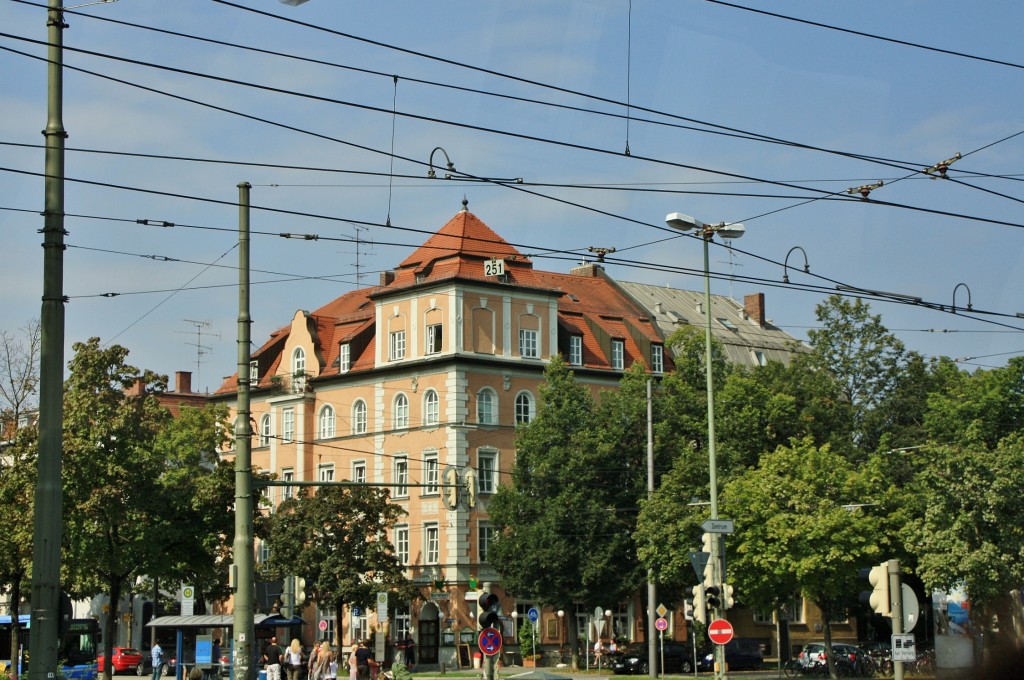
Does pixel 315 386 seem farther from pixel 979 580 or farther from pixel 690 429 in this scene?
pixel 979 580

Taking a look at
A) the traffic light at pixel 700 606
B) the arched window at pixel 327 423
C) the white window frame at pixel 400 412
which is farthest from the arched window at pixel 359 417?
the traffic light at pixel 700 606

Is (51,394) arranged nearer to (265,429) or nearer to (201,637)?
(201,637)

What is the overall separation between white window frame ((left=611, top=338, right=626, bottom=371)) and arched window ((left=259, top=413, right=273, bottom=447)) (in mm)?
18160

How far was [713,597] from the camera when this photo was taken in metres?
30.9

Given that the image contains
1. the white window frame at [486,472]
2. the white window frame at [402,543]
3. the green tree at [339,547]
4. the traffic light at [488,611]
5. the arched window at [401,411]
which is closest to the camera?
the traffic light at [488,611]

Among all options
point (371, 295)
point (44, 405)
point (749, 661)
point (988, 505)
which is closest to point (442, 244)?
point (371, 295)

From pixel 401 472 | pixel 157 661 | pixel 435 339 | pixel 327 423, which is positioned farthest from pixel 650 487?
pixel 327 423

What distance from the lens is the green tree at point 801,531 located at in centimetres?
4678

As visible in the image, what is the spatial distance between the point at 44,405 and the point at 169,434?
147ft

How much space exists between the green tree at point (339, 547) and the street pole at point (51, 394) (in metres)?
44.1

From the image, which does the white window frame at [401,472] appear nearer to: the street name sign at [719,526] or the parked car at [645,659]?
the parked car at [645,659]

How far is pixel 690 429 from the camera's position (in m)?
60.0

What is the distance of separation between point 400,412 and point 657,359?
48.2 feet

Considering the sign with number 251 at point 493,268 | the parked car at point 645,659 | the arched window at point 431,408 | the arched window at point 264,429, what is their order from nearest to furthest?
the parked car at point 645,659, the sign with number 251 at point 493,268, the arched window at point 431,408, the arched window at point 264,429
